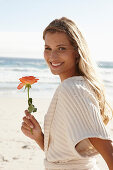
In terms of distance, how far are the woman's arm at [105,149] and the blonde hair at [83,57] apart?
1.30ft

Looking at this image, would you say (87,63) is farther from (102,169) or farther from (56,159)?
(102,169)

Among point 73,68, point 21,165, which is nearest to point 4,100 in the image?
point 21,165

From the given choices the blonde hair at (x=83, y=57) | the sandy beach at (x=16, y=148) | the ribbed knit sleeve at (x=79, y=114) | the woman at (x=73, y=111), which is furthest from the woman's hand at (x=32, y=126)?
the sandy beach at (x=16, y=148)

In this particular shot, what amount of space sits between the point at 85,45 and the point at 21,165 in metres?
3.25

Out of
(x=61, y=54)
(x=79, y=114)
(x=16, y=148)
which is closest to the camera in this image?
(x=79, y=114)

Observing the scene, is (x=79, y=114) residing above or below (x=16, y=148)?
above

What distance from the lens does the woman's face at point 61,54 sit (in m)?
1.75

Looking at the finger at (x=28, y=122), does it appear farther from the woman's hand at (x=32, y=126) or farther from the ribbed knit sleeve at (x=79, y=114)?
the ribbed knit sleeve at (x=79, y=114)

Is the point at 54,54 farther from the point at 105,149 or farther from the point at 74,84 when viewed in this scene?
the point at 105,149

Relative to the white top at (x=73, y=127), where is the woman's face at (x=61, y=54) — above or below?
above

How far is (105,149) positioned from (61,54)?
727mm

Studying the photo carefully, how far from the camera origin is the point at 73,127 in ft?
4.58

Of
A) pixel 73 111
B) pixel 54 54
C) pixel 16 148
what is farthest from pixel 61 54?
pixel 16 148

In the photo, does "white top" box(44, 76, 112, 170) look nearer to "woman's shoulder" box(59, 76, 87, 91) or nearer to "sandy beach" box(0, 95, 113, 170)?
"woman's shoulder" box(59, 76, 87, 91)
